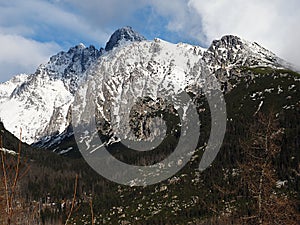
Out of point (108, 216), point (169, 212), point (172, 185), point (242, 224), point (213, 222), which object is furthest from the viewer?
point (172, 185)

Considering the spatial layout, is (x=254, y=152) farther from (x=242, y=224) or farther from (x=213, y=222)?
(x=213, y=222)

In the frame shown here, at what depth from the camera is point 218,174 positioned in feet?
632

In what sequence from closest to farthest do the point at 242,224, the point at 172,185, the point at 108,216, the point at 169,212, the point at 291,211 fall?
the point at 291,211, the point at 242,224, the point at 169,212, the point at 108,216, the point at 172,185

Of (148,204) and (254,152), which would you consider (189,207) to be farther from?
(254,152)

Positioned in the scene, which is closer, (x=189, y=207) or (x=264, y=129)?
(x=264, y=129)

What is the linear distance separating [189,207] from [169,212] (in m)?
9.39

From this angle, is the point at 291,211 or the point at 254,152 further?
the point at 254,152

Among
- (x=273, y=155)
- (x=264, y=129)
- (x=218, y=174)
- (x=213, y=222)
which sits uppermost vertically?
(x=218, y=174)

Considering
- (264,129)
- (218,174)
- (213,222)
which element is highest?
(218,174)

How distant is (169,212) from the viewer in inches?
6550

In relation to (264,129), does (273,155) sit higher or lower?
lower

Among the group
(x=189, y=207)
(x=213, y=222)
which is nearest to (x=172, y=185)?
(x=189, y=207)

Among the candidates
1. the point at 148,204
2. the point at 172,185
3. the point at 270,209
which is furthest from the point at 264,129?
the point at 172,185

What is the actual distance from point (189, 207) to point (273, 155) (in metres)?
159
